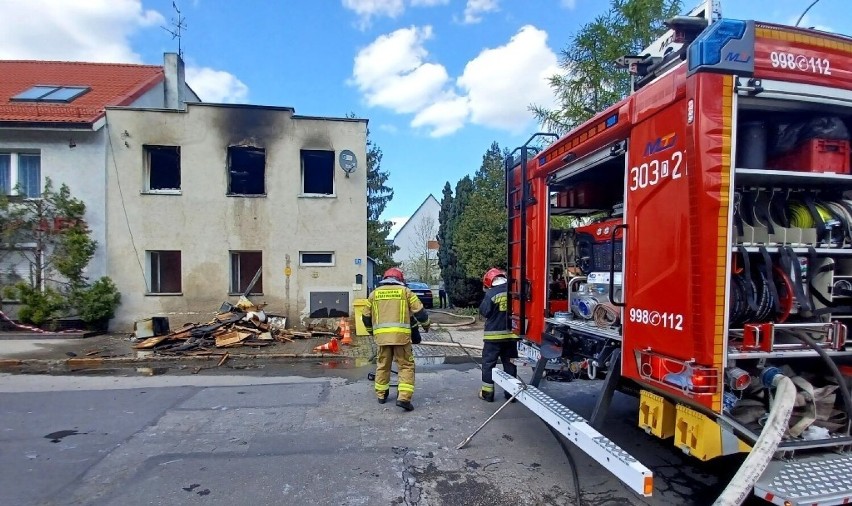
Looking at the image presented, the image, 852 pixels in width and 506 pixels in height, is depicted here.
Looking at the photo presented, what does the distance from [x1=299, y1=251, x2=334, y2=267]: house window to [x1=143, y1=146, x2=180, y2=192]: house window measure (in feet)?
11.9

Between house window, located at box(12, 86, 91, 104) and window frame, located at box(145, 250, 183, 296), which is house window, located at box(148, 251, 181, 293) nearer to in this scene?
window frame, located at box(145, 250, 183, 296)

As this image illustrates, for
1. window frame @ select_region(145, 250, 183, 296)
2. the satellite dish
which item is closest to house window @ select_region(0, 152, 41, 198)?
window frame @ select_region(145, 250, 183, 296)

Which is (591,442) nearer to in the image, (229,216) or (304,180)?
(304,180)

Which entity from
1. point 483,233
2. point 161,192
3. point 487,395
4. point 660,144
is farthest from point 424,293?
point 660,144

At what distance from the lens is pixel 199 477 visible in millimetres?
3807

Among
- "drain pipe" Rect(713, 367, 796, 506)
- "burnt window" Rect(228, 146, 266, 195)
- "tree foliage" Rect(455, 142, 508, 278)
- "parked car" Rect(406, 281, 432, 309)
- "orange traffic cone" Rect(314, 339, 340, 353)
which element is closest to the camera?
"drain pipe" Rect(713, 367, 796, 506)

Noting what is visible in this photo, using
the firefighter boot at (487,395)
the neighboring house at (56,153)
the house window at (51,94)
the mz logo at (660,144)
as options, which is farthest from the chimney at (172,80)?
Answer: the mz logo at (660,144)

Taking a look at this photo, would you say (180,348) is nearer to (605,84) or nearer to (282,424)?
(282,424)

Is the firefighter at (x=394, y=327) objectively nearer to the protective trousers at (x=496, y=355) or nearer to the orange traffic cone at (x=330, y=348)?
the protective trousers at (x=496, y=355)

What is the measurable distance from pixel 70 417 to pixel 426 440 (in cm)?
421

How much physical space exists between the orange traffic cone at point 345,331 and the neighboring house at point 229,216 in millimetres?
407

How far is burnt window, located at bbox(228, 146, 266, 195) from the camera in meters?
12.6

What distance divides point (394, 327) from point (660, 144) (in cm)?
367

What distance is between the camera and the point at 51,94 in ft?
43.1
